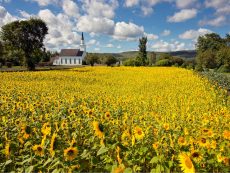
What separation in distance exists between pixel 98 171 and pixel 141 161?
0.67 m

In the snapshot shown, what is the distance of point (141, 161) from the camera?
4.10 metres

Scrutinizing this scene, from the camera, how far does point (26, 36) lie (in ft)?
169

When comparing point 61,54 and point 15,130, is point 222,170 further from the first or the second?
point 61,54

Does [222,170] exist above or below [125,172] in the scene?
below

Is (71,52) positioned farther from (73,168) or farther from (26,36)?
(73,168)

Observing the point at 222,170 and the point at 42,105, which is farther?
the point at 42,105

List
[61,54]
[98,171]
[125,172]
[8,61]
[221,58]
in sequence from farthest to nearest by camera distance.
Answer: [61,54] → [221,58] → [8,61] → [98,171] → [125,172]

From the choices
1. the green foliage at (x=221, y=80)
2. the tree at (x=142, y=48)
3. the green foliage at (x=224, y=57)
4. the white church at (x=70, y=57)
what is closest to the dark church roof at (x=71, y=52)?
the white church at (x=70, y=57)

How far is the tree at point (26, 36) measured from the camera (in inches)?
1984

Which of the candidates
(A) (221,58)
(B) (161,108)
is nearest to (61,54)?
(A) (221,58)

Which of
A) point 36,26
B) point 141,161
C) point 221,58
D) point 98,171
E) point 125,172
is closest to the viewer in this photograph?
point 125,172

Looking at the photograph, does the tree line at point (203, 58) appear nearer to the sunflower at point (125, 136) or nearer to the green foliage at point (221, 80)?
the green foliage at point (221, 80)

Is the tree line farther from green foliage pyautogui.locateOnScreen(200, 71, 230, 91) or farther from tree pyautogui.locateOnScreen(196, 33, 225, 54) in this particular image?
green foliage pyautogui.locateOnScreen(200, 71, 230, 91)

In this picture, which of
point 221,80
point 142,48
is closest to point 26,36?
point 142,48
